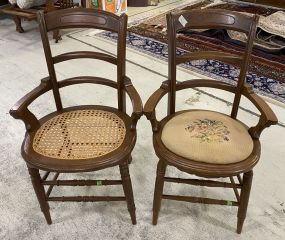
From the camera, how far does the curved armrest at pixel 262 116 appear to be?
3.90 feet

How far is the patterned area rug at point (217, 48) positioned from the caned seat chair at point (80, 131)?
1586mm

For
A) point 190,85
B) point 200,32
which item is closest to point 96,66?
point 200,32

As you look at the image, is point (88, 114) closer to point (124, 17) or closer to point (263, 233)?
point (124, 17)

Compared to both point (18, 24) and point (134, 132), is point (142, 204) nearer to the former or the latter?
point (134, 132)

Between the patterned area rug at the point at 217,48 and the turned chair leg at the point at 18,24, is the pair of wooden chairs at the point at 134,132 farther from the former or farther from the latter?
the turned chair leg at the point at 18,24

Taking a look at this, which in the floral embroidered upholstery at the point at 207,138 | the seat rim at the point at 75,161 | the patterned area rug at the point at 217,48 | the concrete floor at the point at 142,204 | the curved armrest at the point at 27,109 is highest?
the curved armrest at the point at 27,109

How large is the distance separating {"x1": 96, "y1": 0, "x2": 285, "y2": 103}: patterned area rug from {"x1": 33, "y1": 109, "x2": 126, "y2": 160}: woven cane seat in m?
1.63

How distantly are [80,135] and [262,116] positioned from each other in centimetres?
80

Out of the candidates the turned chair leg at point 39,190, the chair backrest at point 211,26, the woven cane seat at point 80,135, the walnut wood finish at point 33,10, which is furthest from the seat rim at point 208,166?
the walnut wood finish at point 33,10

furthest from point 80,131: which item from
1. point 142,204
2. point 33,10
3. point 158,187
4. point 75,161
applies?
point 33,10

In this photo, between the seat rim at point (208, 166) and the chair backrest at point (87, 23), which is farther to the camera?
the chair backrest at point (87, 23)

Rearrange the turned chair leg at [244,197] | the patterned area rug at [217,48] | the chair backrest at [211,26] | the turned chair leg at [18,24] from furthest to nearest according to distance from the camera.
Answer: the turned chair leg at [18,24]
the patterned area rug at [217,48]
the chair backrest at [211,26]
the turned chair leg at [244,197]

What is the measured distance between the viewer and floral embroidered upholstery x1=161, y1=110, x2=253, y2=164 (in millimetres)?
1216

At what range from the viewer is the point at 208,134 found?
1331 mm
